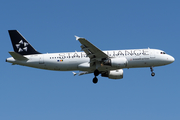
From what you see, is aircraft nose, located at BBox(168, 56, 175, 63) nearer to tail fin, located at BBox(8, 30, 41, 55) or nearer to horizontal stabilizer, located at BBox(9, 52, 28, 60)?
tail fin, located at BBox(8, 30, 41, 55)

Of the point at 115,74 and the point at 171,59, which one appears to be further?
the point at 115,74

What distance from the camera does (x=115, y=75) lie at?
174 ft

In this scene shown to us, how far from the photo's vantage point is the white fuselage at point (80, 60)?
49.5 metres

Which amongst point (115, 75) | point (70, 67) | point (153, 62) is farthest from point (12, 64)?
A: point (153, 62)

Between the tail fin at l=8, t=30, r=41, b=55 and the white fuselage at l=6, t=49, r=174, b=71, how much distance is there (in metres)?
2.06

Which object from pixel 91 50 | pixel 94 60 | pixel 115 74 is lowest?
pixel 115 74

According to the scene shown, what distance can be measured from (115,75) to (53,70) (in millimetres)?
10548

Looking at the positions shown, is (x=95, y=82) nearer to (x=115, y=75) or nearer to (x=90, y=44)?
(x=115, y=75)

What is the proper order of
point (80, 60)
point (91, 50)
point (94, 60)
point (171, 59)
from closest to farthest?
1. point (91, 50)
2. point (94, 60)
3. point (80, 60)
4. point (171, 59)

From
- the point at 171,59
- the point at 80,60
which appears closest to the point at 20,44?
the point at 80,60

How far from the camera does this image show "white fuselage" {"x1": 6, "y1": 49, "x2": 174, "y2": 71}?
49466mm

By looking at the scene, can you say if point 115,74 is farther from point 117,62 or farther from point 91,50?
point 91,50

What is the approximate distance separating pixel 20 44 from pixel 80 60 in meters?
11.2

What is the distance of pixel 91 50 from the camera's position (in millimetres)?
47312
